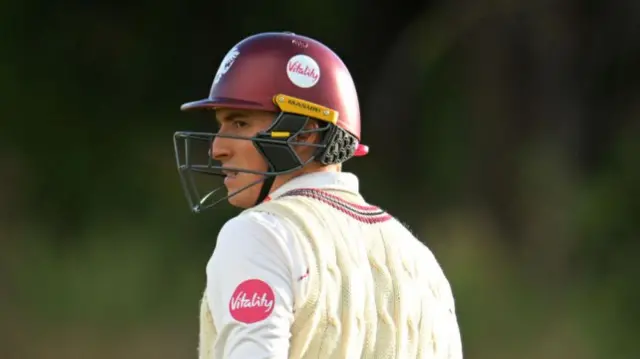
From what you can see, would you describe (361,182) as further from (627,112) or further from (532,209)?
(627,112)

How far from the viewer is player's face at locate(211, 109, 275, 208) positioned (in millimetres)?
2377

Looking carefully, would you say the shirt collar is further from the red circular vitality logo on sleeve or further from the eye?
the red circular vitality logo on sleeve

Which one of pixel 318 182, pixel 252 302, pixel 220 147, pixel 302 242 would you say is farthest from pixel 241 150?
pixel 252 302

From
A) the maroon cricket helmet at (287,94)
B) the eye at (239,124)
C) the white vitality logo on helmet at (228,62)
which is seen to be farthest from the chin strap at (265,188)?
the white vitality logo on helmet at (228,62)

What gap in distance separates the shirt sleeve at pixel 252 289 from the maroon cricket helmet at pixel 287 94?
0.91ft

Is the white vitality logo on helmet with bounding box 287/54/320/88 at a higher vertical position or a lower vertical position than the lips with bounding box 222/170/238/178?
higher

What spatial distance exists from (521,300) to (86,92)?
8.17ft

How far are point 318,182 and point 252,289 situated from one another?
36 centimetres

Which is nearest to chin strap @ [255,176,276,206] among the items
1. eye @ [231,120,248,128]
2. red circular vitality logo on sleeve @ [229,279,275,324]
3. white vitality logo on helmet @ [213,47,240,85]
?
eye @ [231,120,248,128]

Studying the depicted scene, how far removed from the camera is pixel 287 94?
7.93 ft

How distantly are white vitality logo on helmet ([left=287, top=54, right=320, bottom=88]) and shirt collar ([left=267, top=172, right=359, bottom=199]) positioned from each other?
0.19 meters

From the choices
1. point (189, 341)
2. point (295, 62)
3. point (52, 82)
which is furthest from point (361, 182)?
point (295, 62)

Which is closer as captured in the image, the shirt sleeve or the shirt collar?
the shirt sleeve

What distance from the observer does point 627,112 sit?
7.24 metres
